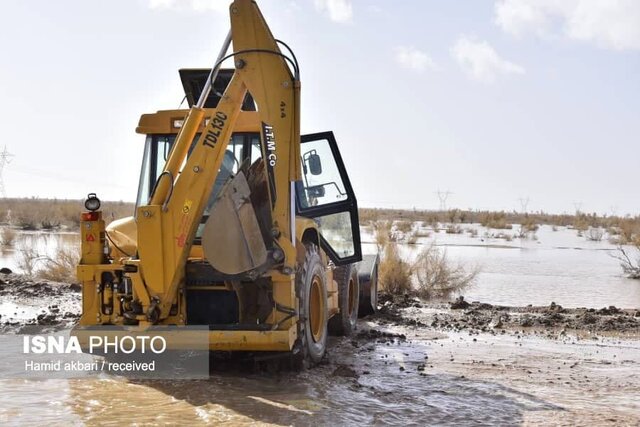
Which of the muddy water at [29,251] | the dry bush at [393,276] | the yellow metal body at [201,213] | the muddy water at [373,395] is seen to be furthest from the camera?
the muddy water at [29,251]

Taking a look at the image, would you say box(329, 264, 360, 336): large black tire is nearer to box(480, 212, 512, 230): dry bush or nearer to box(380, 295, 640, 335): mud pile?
box(380, 295, 640, 335): mud pile

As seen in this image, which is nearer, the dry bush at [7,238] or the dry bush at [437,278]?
the dry bush at [437,278]

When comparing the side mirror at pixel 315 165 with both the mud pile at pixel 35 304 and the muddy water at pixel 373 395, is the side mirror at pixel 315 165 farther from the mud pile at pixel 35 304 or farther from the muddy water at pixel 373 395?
the mud pile at pixel 35 304

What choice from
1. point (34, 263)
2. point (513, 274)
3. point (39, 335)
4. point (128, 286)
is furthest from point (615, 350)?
point (34, 263)

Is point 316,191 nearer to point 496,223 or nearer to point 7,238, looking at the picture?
point 7,238

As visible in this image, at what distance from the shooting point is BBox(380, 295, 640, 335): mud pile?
11.9 m

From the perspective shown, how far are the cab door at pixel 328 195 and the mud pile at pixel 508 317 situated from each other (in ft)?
8.28

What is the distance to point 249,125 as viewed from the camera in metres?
8.81

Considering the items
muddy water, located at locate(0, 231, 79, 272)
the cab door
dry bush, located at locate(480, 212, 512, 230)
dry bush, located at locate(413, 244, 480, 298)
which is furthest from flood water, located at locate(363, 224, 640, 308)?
dry bush, located at locate(480, 212, 512, 230)

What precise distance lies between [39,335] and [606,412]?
688cm

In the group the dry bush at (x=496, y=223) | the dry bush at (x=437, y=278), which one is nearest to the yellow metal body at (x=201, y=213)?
the dry bush at (x=437, y=278)

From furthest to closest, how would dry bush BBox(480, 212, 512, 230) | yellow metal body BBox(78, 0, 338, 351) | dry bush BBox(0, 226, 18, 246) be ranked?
dry bush BBox(480, 212, 512, 230)
dry bush BBox(0, 226, 18, 246)
yellow metal body BBox(78, 0, 338, 351)

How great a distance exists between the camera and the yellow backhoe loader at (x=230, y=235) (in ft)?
25.3

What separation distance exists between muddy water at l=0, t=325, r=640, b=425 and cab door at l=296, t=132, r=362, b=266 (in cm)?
155
